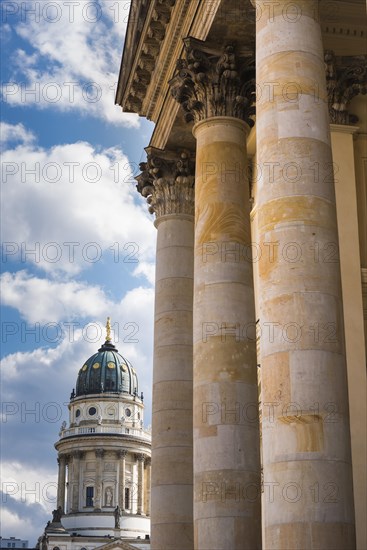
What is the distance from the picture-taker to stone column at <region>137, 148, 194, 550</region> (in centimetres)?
3095

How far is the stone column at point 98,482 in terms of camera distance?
181 metres

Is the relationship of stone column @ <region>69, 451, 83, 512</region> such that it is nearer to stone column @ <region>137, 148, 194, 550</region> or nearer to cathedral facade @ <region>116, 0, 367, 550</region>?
stone column @ <region>137, 148, 194, 550</region>

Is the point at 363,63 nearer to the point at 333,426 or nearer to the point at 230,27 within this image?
the point at 230,27

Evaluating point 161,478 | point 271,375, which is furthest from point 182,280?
point 271,375

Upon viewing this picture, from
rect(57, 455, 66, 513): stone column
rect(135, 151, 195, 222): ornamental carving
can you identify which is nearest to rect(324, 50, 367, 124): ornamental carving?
rect(135, 151, 195, 222): ornamental carving

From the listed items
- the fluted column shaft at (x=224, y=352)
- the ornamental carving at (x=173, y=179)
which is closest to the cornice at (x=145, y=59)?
the ornamental carving at (x=173, y=179)

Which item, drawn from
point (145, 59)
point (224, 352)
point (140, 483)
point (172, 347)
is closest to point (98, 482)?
point (140, 483)

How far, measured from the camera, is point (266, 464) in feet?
57.8

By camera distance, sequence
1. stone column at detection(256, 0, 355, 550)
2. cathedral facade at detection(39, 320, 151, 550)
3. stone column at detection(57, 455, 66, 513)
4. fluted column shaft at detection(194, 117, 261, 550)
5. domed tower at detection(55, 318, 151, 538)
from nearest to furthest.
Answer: stone column at detection(256, 0, 355, 550) < fluted column shaft at detection(194, 117, 261, 550) < cathedral facade at detection(39, 320, 151, 550) < domed tower at detection(55, 318, 151, 538) < stone column at detection(57, 455, 66, 513)

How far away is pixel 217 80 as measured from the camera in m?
28.1

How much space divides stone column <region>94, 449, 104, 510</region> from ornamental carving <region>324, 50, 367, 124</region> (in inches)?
6308

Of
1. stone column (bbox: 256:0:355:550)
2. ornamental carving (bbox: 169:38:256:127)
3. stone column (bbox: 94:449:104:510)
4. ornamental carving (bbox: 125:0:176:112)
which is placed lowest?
stone column (bbox: 256:0:355:550)

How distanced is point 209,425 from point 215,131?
8627 mm

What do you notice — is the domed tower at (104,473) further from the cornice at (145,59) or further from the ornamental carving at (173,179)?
the ornamental carving at (173,179)
